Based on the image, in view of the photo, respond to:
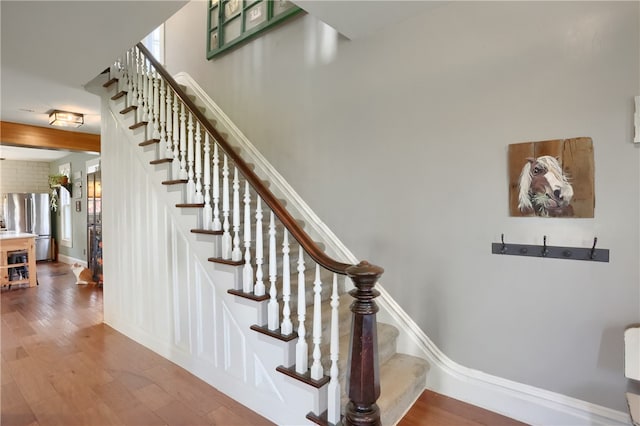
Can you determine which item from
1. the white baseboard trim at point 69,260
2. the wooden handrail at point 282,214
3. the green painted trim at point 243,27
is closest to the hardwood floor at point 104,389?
the wooden handrail at point 282,214

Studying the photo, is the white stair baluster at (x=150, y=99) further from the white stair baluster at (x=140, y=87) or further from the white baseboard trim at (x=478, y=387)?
the white baseboard trim at (x=478, y=387)

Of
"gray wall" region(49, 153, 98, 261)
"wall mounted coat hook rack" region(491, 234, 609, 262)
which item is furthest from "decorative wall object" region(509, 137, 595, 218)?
"gray wall" region(49, 153, 98, 261)

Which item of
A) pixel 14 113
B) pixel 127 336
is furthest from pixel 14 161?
pixel 127 336

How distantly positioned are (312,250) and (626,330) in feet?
5.50

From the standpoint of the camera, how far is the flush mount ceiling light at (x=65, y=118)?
416cm

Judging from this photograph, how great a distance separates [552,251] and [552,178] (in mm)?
428

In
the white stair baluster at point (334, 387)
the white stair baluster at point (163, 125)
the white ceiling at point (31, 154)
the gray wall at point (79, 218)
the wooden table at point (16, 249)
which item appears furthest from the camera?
the gray wall at point (79, 218)

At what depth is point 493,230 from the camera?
2146 millimetres

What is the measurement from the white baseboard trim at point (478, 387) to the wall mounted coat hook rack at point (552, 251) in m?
0.81

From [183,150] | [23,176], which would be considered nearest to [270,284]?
[183,150]

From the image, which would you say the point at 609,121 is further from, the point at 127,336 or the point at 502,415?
the point at 127,336

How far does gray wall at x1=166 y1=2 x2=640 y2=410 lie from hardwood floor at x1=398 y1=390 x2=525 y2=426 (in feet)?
0.87

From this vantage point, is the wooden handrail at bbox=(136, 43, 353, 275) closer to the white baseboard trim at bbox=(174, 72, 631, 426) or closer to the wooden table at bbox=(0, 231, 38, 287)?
the white baseboard trim at bbox=(174, 72, 631, 426)

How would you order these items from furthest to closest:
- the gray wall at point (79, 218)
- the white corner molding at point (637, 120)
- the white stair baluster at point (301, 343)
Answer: the gray wall at point (79, 218)
the white stair baluster at point (301, 343)
the white corner molding at point (637, 120)
